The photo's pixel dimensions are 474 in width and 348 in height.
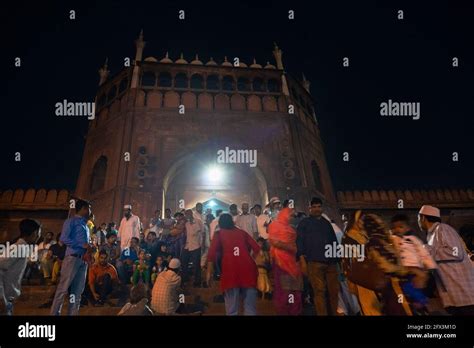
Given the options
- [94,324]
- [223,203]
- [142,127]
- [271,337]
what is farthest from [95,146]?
[271,337]

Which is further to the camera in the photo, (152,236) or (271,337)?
(152,236)

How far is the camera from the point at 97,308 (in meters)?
5.51

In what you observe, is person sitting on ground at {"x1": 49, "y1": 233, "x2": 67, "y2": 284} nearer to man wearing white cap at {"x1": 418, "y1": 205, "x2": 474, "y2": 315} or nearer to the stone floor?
the stone floor

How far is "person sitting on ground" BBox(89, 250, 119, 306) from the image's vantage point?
594 centimetres

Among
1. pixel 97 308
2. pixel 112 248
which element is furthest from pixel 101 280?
pixel 112 248

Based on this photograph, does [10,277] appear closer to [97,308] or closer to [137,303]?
[137,303]

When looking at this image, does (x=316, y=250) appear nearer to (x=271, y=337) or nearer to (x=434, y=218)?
(x=271, y=337)

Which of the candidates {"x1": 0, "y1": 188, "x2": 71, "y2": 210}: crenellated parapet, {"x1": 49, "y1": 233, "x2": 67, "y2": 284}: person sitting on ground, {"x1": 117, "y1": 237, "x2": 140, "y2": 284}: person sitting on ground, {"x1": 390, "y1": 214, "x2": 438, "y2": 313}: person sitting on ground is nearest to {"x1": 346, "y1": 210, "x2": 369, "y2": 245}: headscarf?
{"x1": 390, "y1": 214, "x2": 438, "y2": 313}: person sitting on ground

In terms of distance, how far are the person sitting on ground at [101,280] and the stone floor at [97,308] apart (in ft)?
0.68

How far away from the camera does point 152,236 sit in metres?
7.75

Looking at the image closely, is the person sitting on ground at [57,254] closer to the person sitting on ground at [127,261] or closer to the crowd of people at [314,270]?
the person sitting on ground at [127,261]

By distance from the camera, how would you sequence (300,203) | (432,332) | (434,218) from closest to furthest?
(432,332)
(434,218)
(300,203)

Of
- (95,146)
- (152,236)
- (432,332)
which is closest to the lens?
(432,332)

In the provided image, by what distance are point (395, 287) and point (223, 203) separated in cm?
1189
